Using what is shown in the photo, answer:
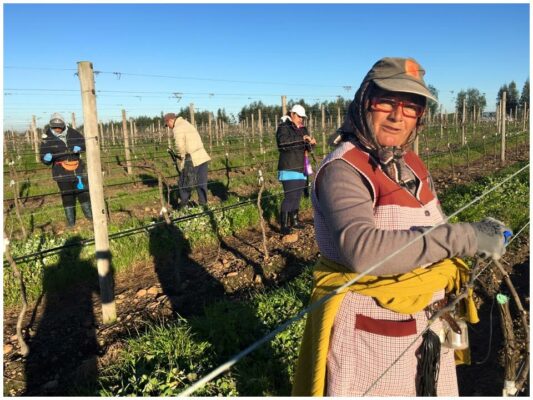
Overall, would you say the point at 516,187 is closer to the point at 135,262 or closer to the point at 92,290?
the point at 135,262

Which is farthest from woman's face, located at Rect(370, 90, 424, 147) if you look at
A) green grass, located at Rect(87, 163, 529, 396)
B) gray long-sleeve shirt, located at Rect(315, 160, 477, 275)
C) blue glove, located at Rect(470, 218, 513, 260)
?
green grass, located at Rect(87, 163, 529, 396)

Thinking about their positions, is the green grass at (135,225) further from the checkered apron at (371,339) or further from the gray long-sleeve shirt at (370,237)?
the gray long-sleeve shirt at (370,237)

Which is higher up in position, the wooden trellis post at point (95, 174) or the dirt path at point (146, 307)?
the wooden trellis post at point (95, 174)

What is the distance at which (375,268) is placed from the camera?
1257 millimetres

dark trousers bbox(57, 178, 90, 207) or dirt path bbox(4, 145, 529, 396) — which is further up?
dark trousers bbox(57, 178, 90, 207)

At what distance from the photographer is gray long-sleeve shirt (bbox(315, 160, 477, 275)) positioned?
1.25 metres

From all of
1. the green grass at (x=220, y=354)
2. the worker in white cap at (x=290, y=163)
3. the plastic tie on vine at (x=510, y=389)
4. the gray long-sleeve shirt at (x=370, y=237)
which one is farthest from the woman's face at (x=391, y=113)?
the worker in white cap at (x=290, y=163)

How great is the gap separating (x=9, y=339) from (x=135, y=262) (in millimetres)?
1791

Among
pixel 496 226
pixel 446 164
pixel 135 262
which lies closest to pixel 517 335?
pixel 496 226

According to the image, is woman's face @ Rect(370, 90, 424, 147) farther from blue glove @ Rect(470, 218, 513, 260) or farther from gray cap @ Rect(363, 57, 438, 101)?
blue glove @ Rect(470, 218, 513, 260)

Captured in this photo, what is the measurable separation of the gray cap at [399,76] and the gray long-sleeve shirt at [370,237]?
0.33 metres

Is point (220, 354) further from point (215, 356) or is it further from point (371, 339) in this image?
point (371, 339)

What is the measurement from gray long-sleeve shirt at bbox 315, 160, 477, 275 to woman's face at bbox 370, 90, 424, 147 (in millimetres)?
241

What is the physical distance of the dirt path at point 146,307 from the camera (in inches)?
131
